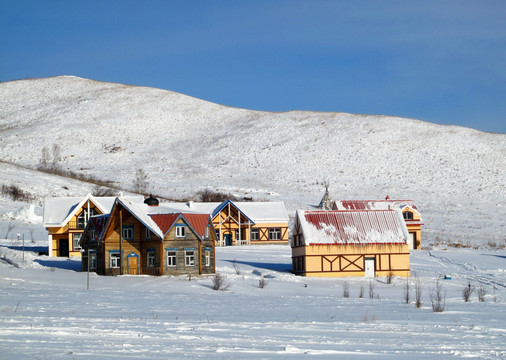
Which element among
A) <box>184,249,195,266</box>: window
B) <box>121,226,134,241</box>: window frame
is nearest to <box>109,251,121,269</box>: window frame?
<box>121,226,134,241</box>: window frame

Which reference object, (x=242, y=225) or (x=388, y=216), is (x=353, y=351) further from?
(x=242, y=225)

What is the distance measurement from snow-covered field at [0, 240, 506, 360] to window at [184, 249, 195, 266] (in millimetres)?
4297

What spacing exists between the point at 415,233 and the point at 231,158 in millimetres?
59153

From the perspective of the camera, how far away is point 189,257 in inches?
1486

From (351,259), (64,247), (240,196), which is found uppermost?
(240,196)

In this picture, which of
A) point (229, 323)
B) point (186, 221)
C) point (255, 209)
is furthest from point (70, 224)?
point (229, 323)

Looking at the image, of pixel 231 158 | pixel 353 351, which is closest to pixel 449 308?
pixel 353 351

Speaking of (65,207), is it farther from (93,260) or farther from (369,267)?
(369,267)

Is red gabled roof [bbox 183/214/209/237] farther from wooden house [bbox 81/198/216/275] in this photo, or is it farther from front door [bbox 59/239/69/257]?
front door [bbox 59/239/69/257]

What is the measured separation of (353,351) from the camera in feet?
41.3

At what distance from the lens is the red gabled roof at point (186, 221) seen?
37.9 metres

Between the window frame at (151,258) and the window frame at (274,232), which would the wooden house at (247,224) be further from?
the window frame at (151,258)

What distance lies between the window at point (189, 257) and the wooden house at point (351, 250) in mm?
6573

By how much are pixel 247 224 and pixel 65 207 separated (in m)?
16.6
